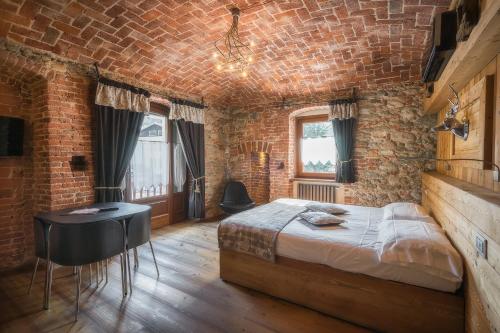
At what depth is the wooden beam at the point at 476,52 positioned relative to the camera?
126 centimetres

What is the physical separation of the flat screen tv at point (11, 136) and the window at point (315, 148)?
4523 mm

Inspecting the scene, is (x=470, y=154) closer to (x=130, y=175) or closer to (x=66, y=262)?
(x=66, y=262)

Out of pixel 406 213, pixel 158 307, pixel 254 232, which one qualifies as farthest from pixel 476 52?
pixel 158 307

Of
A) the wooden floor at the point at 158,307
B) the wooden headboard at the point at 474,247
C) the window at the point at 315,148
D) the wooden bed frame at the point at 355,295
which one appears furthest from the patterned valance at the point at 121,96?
the wooden headboard at the point at 474,247

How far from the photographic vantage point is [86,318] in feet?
6.66

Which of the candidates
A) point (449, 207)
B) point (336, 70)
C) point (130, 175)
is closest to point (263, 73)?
point (336, 70)

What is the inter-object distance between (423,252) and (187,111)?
423cm

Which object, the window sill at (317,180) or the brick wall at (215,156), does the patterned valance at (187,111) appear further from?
the window sill at (317,180)

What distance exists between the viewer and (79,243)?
2.06 meters

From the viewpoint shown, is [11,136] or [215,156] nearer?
[11,136]

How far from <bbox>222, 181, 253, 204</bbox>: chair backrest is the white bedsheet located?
8.78 ft

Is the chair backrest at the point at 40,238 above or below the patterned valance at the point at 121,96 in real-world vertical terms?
below

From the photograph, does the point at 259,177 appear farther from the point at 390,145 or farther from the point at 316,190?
the point at 390,145

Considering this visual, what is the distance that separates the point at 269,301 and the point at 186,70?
3586 millimetres
